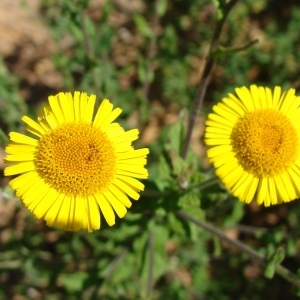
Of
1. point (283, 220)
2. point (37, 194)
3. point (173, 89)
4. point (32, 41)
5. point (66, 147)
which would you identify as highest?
point (32, 41)

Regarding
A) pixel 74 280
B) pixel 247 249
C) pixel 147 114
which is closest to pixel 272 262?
pixel 247 249

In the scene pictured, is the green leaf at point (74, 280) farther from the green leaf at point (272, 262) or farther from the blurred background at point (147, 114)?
the green leaf at point (272, 262)

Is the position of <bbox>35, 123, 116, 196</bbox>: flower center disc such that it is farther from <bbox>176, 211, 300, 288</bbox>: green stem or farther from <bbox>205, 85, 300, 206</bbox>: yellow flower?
<bbox>176, 211, 300, 288</bbox>: green stem

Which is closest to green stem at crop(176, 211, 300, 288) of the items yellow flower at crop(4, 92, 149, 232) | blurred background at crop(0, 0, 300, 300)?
blurred background at crop(0, 0, 300, 300)

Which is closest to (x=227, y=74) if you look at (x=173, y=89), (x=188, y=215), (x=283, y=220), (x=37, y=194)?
(x=173, y=89)

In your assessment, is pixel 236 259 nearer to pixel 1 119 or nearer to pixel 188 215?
pixel 188 215

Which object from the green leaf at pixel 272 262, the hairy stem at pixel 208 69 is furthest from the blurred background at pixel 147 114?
the green leaf at pixel 272 262

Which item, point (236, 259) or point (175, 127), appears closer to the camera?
point (175, 127)
